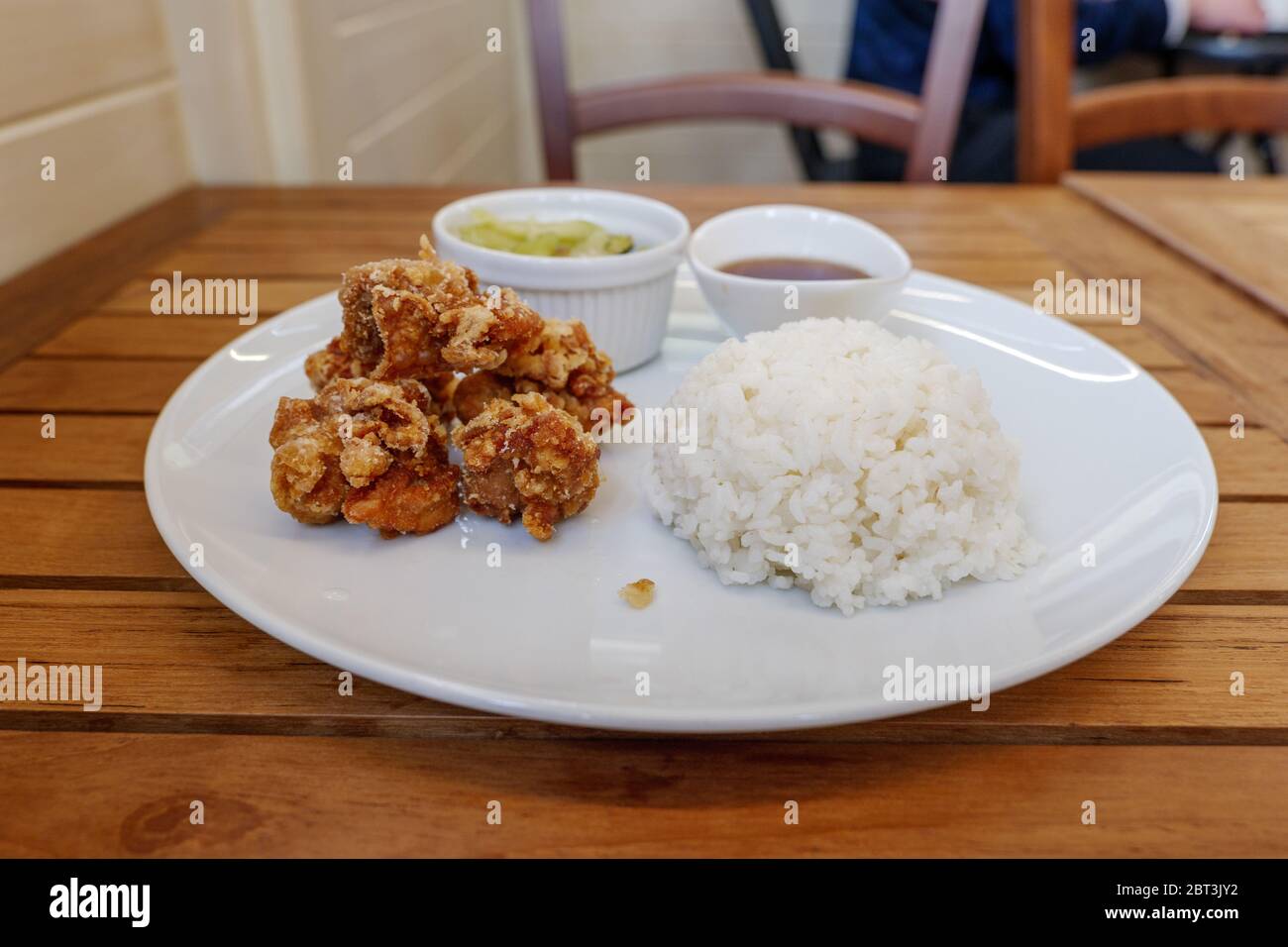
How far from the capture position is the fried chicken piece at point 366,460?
1129 millimetres

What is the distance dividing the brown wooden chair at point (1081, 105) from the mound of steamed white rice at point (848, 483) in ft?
6.38

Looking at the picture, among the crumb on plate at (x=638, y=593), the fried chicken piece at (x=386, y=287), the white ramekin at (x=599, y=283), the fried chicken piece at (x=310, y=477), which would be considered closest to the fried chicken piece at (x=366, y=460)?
the fried chicken piece at (x=310, y=477)

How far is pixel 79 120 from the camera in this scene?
2180mm

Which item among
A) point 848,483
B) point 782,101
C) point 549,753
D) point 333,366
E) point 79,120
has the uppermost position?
point 79,120

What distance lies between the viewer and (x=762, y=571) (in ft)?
3.58

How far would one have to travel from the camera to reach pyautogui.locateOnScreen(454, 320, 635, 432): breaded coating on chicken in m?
1.34

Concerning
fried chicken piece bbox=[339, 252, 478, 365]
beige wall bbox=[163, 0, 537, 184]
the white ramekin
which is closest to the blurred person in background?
beige wall bbox=[163, 0, 537, 184]

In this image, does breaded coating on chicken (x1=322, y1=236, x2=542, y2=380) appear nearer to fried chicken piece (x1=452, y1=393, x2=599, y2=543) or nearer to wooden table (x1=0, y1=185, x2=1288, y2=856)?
fried chicken piece (x1=452, y1=393, x2=599, y2=543)

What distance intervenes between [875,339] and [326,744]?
871 millimetres

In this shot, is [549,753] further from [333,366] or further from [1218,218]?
[1218,218]

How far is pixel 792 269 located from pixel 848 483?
2.72 ft

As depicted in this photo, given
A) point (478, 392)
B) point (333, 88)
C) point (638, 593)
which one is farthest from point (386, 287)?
point (333, 88)

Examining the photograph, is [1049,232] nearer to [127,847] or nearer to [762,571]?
[762,571]

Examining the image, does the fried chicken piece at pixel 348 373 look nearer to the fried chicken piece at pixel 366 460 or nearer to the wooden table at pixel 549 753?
the fried chicken piece at pixel 366 460
